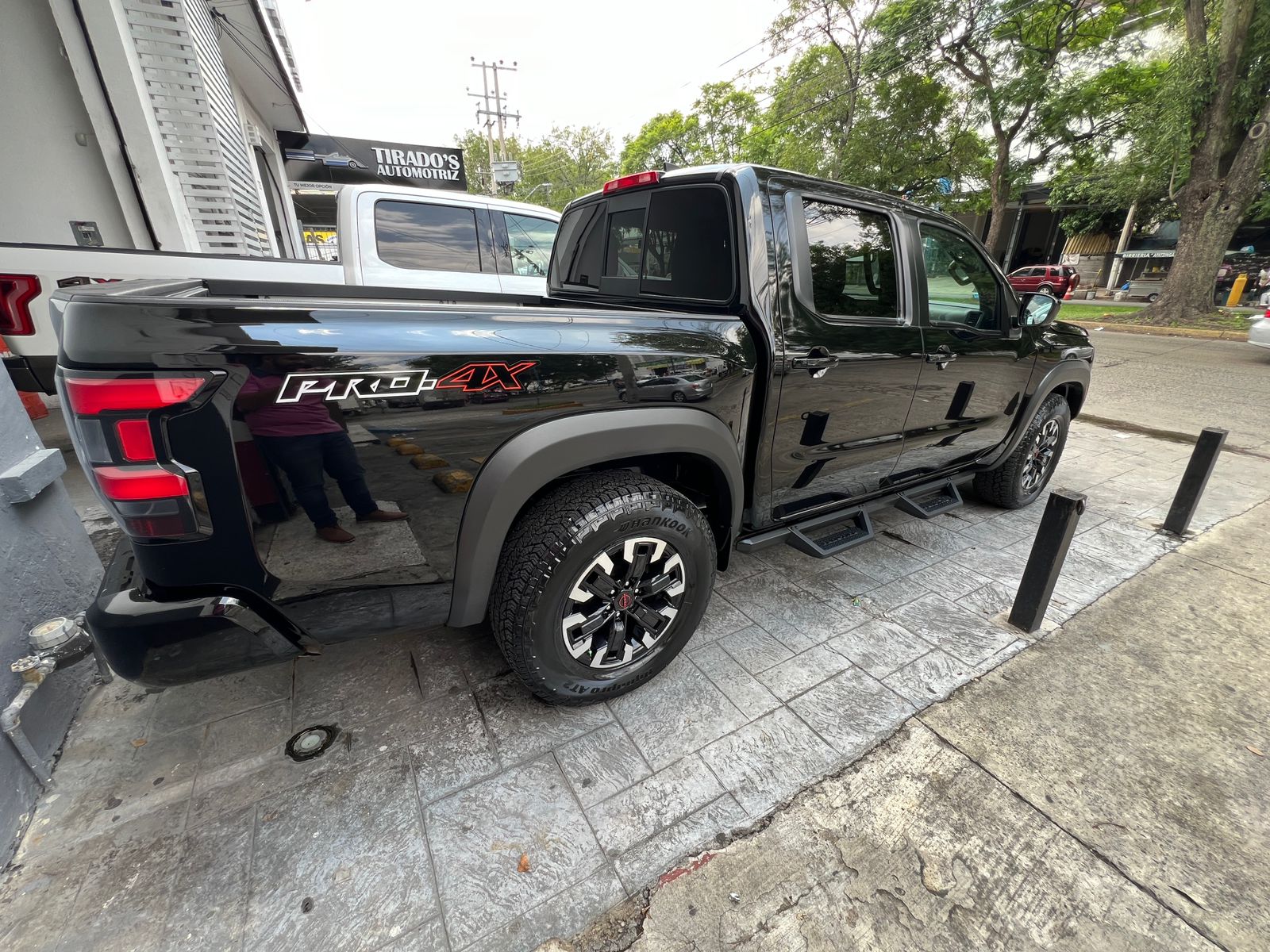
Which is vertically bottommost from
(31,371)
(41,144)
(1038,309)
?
(31,371)

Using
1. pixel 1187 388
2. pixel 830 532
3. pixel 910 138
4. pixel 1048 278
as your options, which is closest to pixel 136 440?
pixel 830 532

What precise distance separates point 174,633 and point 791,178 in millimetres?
2542

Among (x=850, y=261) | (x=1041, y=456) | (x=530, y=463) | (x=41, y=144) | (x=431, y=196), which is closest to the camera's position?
(x=530, y=463)

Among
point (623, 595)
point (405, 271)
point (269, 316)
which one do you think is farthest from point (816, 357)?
point (405, 271)

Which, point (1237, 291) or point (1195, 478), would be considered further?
point (1237, 291)

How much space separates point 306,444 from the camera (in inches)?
53.0

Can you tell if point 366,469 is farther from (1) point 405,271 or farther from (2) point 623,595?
(1) point 405,271

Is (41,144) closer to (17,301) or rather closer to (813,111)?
(17,301)

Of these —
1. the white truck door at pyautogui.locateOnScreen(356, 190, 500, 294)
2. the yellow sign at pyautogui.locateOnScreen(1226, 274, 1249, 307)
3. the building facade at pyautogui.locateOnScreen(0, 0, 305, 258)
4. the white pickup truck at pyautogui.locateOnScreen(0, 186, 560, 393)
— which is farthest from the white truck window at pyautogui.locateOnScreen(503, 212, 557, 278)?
the yellow sign at pyautogui.locateOnScreen(1226, 274, 1249, 307)

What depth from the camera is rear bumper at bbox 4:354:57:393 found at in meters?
3.52

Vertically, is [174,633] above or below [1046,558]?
above

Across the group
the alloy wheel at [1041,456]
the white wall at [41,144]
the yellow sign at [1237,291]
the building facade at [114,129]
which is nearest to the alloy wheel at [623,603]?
the alloy wheel at [1041,456]

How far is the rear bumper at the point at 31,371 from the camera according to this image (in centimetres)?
352

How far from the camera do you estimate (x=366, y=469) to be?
1.43m
